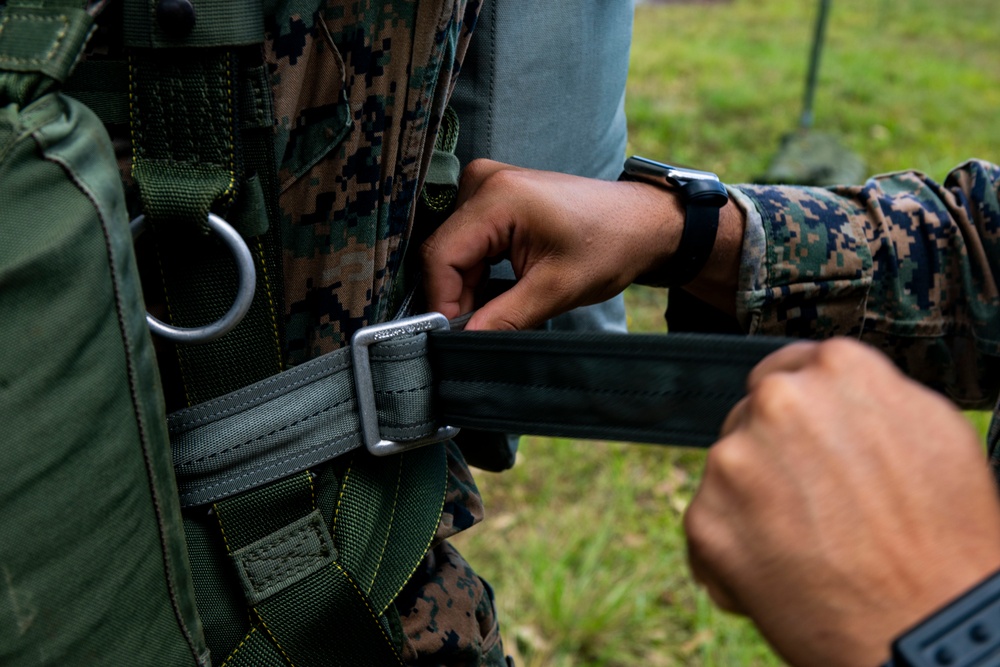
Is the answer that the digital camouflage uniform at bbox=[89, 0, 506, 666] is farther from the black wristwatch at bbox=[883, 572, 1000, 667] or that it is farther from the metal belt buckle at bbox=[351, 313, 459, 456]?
the black wristwatch at bbox=[883, 572, 1000, 667]

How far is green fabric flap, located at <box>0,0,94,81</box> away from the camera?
2.48ft

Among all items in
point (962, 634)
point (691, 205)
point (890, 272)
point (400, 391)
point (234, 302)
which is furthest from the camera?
point (890, 272)

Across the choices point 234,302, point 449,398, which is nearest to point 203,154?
point 234,302

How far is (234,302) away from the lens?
2.87ft

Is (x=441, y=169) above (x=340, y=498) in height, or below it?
above

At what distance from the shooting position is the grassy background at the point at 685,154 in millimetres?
2264

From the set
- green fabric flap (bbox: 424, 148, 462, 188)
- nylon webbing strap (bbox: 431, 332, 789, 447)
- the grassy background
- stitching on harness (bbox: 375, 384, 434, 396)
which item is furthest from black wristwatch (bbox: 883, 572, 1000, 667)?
the grassy background

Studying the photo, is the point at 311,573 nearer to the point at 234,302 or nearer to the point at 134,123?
the point at 234,302

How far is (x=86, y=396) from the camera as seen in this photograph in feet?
2.47

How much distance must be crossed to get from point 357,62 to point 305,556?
50cm

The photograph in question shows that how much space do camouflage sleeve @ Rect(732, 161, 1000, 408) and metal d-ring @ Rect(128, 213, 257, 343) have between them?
74cm

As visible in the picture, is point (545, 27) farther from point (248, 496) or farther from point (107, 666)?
point (107, 666)

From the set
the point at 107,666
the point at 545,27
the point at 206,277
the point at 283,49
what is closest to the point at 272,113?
the point at 283,49

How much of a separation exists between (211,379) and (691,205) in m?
0.68
